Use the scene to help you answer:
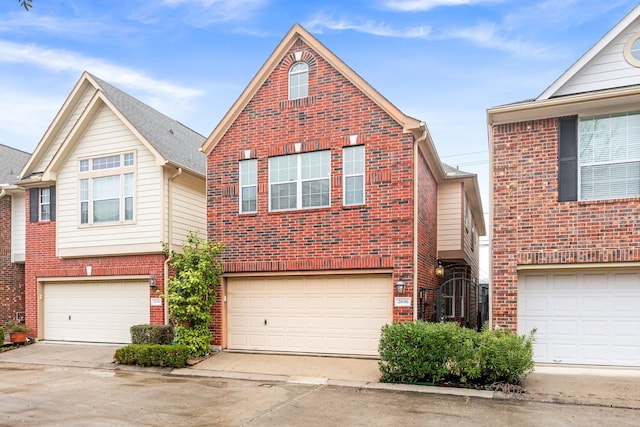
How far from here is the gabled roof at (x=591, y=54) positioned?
34.7 ft

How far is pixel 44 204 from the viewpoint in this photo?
54.9ft

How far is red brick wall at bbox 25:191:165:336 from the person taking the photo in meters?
14.5

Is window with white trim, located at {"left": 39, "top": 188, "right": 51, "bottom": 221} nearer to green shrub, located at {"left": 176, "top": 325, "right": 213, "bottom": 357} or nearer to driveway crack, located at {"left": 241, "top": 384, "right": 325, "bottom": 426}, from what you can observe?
green shrub, located at {"left": 176, "top": 325, "right": 213, "bottom": 357}

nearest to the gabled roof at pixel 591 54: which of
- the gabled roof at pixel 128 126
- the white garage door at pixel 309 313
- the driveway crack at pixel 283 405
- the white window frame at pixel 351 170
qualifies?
the white window frame at pixel 351 170

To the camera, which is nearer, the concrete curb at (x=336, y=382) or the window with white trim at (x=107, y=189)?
the concrete curb at (x=336, y=382)

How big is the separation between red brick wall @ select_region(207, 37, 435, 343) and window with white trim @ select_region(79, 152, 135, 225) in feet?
9.20

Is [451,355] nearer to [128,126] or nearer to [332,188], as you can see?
[332,188]

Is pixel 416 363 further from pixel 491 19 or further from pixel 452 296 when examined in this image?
pixel 491 19

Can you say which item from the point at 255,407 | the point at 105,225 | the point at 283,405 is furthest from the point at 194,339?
the point at 105,225

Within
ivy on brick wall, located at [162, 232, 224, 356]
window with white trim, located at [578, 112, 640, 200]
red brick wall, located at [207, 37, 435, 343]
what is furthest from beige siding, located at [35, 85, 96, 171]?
window with white trim, located at [578, 112, 640, 200]

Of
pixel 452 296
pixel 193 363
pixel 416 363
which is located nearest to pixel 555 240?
pixel 416 363

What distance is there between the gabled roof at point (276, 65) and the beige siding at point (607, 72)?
3.58m

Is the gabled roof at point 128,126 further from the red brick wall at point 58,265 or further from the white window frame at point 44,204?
the red brick wall at point 58,265

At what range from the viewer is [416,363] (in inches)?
387
